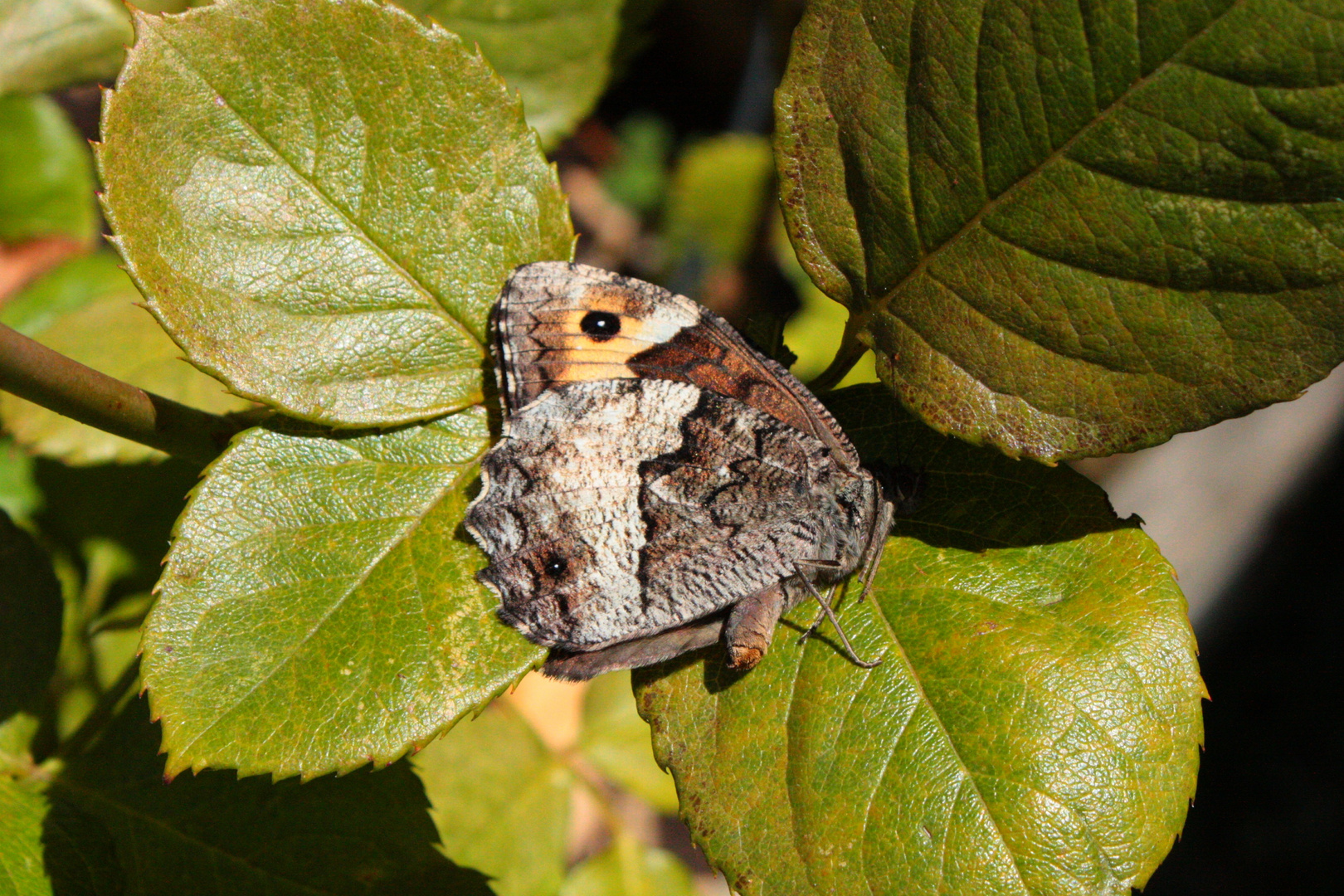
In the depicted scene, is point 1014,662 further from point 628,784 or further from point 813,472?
point 628,784

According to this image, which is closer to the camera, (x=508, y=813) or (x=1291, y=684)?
(x=508, y=813)

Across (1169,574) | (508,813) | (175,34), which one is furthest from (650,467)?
(508,813)

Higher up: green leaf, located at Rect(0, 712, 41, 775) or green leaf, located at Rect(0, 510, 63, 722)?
green leaf, located at Rect(0, 510, 63, 722)

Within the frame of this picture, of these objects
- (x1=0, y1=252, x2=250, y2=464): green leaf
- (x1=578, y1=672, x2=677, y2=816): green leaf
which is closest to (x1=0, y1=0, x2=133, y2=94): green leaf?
(x1=0, y1=252, x2=250, y2=464): green leaf

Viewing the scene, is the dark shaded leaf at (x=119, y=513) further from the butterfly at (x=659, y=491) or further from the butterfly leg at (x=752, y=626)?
the butterfly leg at (x=752, y=626)

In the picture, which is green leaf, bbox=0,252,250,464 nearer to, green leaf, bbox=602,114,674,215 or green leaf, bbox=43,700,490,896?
green leaf, bbox=43,700,490,896

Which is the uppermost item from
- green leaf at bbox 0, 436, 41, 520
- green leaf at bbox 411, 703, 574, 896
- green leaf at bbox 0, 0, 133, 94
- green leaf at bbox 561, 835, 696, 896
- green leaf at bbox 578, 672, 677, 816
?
green leaf at bbox 0, 0, 133, 94
